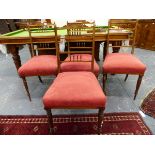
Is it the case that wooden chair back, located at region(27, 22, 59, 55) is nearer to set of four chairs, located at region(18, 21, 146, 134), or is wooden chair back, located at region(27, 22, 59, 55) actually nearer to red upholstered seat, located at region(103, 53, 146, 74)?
set of four chairs, located at region(18, 21, 146, 134)

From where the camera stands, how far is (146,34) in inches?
176

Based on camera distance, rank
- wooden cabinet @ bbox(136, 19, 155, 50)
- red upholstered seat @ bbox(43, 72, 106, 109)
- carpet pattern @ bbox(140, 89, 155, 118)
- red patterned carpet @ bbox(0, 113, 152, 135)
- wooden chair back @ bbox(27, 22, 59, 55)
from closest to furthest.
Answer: red upholstered seat @ bbox(43, 72, 106, 109), red patterned carpet @ bbox(0, 113, 152, 135), carpet pattern @ bbox(140, 89, 155, 118), wooden chair back @ bbox(27, 22, 59, 55), wooden cabinet @ bbox(136, 19, 155, 50)

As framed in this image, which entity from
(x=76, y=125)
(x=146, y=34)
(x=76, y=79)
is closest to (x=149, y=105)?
(x=76, y=125)

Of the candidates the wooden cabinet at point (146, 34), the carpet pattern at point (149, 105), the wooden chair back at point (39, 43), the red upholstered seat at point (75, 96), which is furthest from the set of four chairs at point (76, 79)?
the wooden cabinet at point (146, 34)

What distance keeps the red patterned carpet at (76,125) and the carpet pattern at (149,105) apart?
0.15 metres

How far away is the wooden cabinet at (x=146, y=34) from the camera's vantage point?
4324mm

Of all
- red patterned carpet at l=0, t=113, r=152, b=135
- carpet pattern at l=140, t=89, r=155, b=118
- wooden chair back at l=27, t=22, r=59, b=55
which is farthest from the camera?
wooden chair back at l=27, t=22, r=59, b=55

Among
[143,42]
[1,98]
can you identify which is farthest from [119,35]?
[143,42]

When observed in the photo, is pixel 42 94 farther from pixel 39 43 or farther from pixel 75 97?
pixel 75 97

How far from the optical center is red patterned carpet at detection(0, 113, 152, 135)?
64.8 inches

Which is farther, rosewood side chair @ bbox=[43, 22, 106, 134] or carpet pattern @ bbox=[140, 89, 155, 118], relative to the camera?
carpet pattern @ bbox=[140, 89, 155, 118]

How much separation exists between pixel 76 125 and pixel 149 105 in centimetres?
94

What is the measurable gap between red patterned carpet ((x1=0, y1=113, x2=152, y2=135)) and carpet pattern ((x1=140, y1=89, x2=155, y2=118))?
145 millimetres

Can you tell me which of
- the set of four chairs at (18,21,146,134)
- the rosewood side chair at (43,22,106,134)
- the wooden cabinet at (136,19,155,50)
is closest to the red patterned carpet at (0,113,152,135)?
the set of four chairs at (18,21,146,134)
